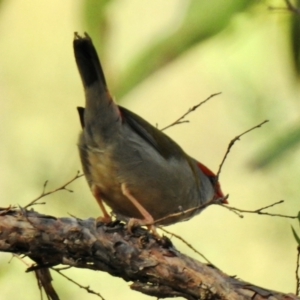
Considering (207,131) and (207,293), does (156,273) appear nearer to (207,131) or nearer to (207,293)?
(207,293)

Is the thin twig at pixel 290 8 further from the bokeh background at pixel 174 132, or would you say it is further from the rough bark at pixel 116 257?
the bokeh background at pixel 174 132

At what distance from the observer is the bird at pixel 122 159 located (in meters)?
2.69

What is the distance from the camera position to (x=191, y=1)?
4.59 ft

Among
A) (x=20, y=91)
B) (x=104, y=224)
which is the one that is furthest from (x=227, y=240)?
(x=104, y=224)

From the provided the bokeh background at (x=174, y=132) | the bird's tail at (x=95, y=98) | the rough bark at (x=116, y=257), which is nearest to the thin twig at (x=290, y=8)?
the rough bark at (x=116, y=257)

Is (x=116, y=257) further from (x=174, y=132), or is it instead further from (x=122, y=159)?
(x=174, y=132)

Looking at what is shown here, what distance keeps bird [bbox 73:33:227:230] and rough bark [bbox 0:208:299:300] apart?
591mm

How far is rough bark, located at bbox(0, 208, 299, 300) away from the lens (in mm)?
1952

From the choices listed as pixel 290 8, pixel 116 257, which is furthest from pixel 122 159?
pixel 290 8

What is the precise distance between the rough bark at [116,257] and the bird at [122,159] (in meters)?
0.59

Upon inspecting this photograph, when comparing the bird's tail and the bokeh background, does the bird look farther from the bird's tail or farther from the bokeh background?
the bokeh background

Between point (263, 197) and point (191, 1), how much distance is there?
11.7ft

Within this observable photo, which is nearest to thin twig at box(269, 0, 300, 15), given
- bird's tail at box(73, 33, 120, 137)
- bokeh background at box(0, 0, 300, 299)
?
bird's tail at box(73, 33, 120, 137)

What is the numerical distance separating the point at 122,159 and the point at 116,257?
2.60 ft
